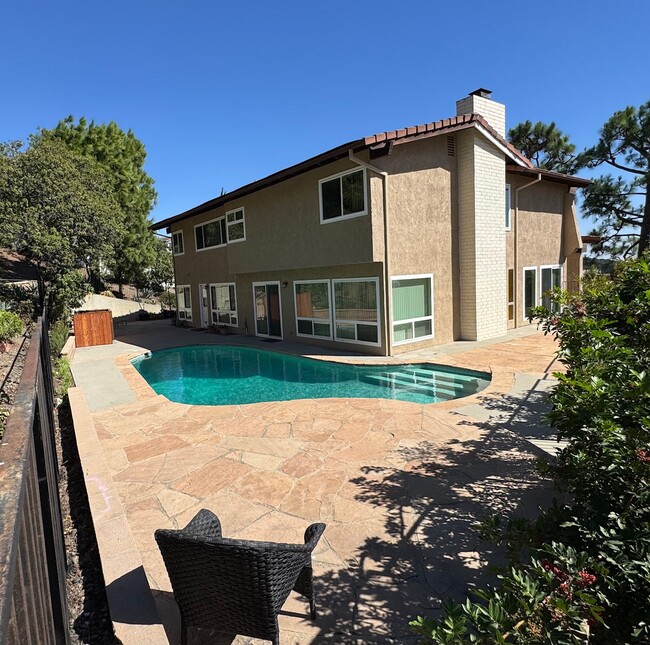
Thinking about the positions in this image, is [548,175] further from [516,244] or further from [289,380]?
[289,380]

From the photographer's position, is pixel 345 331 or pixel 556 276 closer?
pixel 345 331

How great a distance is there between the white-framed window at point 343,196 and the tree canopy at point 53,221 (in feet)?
39.6

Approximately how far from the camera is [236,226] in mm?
19969

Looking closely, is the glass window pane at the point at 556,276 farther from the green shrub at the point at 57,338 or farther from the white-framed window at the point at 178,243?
the green shrub at the point at 57,338

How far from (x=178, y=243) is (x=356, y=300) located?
16024mm

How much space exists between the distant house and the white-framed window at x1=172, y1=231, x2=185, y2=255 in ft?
21.4

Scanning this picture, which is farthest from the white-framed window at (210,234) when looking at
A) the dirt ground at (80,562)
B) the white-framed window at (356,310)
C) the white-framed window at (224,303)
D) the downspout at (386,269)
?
the dirt ground at (80,562)

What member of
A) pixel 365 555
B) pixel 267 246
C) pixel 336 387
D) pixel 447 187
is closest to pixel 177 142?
pixel 267 246

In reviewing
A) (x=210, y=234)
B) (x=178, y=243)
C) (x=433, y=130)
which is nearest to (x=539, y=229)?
(x=433, y=130)

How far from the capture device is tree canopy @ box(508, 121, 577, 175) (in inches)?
1251

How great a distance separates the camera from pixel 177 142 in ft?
79.3

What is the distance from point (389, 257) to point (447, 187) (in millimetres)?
4076

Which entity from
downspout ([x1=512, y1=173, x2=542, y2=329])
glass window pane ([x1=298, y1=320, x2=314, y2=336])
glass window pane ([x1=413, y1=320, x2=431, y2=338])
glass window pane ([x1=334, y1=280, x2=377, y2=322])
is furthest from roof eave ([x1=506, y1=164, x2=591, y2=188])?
glass window pane ([x1=298, y1=320, x2=314, y2=336])

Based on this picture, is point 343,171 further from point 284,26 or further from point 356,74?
point 356,74
